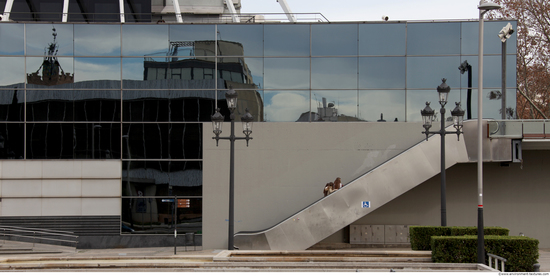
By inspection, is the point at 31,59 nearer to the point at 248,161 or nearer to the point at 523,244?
the point at 248,161

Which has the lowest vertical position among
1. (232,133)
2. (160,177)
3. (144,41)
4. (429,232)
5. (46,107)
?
(429,232)

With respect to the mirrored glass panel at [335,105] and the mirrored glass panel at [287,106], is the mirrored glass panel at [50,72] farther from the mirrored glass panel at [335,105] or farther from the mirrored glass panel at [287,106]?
the mirrored glass panel at [335,105]

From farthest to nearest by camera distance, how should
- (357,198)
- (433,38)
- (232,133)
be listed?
(433,38)
(357,198)
(232,133)

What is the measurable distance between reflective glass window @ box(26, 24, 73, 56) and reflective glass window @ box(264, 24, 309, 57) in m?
9.73

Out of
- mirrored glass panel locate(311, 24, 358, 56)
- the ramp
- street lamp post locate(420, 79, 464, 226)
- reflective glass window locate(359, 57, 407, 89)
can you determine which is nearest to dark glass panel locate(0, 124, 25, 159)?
the ramp

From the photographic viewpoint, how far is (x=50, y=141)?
25109mm

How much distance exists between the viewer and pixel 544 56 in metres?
37.6

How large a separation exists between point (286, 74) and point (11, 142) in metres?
13.8

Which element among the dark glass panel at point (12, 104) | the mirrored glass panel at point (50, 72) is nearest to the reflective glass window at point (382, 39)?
the mirrored glass panel at point (50, 72)

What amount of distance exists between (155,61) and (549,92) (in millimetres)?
30155

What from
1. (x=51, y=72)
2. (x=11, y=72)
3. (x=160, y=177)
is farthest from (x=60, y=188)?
(x=11, y=72)

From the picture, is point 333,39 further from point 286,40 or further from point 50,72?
point 50,72

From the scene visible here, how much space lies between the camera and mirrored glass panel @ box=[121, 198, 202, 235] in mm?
24781

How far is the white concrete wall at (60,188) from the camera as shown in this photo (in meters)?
24.8
